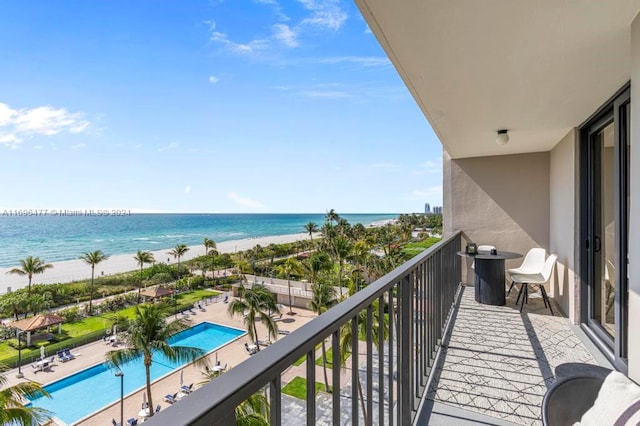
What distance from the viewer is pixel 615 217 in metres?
2.68

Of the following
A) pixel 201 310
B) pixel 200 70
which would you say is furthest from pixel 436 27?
pixel 200 70

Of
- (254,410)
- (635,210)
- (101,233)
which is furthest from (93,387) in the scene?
(101,233)

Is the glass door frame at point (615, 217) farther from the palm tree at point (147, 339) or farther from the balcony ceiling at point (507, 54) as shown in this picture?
the palm tree at point (147, 339)

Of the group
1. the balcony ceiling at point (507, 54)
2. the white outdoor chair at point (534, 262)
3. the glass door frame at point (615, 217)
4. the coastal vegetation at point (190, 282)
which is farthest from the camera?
the coastal vegetation at point (190, 282)

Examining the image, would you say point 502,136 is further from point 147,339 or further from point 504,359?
point 147,339

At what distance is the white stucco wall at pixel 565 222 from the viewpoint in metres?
3.72

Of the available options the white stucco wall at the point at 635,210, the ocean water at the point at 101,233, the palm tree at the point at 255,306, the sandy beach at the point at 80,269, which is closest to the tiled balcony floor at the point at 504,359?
the white stucco wall at the point at 635,210

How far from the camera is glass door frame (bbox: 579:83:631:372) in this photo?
2.47 meters

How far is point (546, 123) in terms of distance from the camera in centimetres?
370

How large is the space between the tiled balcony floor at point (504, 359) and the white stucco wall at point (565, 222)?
0.31m

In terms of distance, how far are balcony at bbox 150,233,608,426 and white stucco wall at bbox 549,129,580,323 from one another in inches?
12.4

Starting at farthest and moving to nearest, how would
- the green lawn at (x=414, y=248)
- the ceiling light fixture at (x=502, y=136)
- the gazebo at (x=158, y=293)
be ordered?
1. the green lawn at (x=414, y=248)
2. the gazebo at (x=158, y=293)
3. the ceiling light fixture at (x=502, y=136)

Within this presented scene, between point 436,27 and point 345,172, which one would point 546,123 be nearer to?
point 436,27

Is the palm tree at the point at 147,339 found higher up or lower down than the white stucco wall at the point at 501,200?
lower down
